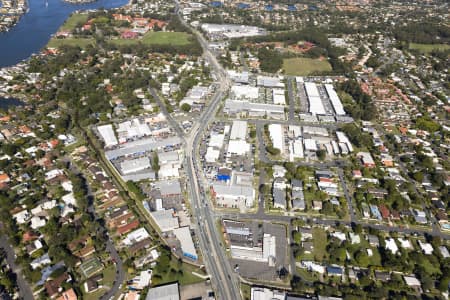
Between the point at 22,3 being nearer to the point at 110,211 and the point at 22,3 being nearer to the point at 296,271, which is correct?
the point at 110,211

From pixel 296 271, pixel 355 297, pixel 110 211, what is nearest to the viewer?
pixel 355 297

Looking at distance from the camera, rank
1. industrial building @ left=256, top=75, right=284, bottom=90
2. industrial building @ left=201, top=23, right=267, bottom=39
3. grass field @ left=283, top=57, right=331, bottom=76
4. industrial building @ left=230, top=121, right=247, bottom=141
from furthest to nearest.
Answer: industrial building @ left=201, top=23, right=267, bottom=39 < grass field @ left=283, top=57, right=331, bottom=76 < industrial building @ left=256, top=75, right=284, bottom=90 < industrial building @ left=230, top=121, right=247, bottom=141

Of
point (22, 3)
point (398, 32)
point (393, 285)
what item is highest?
point (22, 3)

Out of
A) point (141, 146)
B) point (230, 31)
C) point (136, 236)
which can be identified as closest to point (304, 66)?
point (230, 31)

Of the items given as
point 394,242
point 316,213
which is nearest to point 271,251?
point 316,213

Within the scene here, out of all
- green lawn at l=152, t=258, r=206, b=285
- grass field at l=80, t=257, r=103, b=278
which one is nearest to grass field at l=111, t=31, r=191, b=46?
grass field at l=80, t=257, r=103, b=278

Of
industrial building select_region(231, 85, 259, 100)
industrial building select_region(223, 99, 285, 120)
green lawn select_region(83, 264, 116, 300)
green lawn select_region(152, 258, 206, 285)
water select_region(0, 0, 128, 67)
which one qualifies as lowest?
green lawn select_region(152, 258, 206, 285)

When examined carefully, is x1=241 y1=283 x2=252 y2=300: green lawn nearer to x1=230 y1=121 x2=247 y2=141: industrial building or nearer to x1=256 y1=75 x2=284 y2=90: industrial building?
x1=230 y1=121 x2=247 y2=141: industrial building
